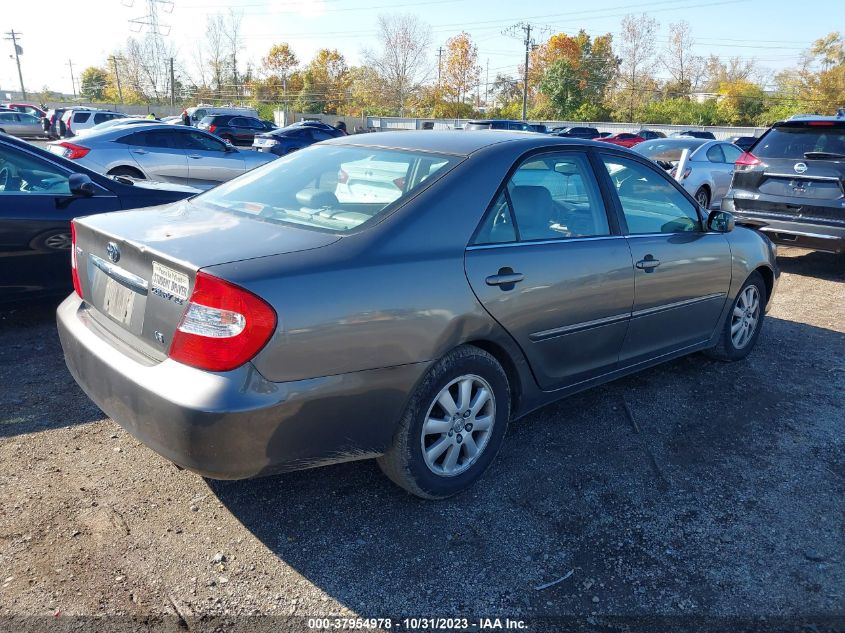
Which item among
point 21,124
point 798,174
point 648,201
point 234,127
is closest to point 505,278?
point 648,201

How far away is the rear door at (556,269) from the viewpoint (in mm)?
3029

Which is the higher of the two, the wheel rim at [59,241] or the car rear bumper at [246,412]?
the wheel rim at [59,241]

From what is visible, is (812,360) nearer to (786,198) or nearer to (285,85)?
(786,198)

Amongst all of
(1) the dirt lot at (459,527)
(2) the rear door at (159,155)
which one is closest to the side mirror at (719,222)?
Result: (1) the dirt lot at (459,527)

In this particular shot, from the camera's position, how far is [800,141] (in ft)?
25.9

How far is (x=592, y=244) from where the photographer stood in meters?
3.50

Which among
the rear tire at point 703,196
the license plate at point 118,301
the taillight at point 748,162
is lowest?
the rear tire at point 703,196

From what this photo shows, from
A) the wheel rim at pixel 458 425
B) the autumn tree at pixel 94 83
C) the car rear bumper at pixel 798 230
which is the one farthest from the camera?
the autumn tree at pixel 94 83

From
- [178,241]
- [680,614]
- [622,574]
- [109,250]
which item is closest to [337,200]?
[178,241]

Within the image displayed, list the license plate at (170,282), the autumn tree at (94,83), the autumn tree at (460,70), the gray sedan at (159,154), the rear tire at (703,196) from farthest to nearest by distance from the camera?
the autumn tree at (94,83), the autumn tree at (460,70), the rear tire at (703,196), the gray sedan at (159,154), the license plate at (170,282)

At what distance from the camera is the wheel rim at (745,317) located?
4840 mm

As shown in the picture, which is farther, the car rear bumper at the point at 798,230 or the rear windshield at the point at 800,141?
the rear windshield at the point at 800,141

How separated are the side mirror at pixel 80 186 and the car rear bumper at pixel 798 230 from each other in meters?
7.20

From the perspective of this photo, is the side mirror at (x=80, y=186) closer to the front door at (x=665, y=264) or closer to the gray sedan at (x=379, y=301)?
the gray sedan at (x=379, y=301)
